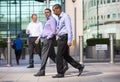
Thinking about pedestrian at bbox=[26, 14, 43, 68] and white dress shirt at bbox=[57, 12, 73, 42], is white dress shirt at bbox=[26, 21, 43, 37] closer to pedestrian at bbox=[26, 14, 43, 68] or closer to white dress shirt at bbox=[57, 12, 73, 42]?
pedestrian at bbox=[26, 14, 43, 68]

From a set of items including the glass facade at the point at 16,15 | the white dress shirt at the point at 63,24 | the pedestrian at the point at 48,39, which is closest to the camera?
the white dress shirt at the point at 63,24

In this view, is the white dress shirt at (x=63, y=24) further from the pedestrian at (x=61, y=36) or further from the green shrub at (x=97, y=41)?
the green shrub at (x=97, y=41)

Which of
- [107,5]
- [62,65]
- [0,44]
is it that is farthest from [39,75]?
[107,5]

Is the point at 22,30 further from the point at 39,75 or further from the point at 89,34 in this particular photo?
the point at 39,75

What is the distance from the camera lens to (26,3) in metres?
49.0

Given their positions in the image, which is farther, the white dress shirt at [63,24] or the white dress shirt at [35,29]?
the white dress shirt at [35,29]

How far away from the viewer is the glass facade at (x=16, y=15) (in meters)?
48.3

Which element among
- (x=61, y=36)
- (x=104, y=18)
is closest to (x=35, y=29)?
(x=61, y=36)

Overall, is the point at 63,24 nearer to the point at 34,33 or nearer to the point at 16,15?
the point at 34,33

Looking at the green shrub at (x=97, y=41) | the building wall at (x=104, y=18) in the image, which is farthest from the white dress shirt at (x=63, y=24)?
the building wall at (x=104, y=18)

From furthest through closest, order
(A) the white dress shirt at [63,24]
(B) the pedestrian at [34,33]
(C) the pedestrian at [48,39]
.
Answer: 1. (B) the pedestrian at [34,33]
2. (C) the pedestrian at [48,39]
3. (A) the white dress shirt at [63,24]

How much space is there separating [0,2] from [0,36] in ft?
13.7

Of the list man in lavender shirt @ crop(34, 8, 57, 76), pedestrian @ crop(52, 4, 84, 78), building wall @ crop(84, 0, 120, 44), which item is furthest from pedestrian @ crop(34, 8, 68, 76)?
building wall @ crop(84, 0, 120, 44)

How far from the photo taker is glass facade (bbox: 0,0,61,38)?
1901 inches
